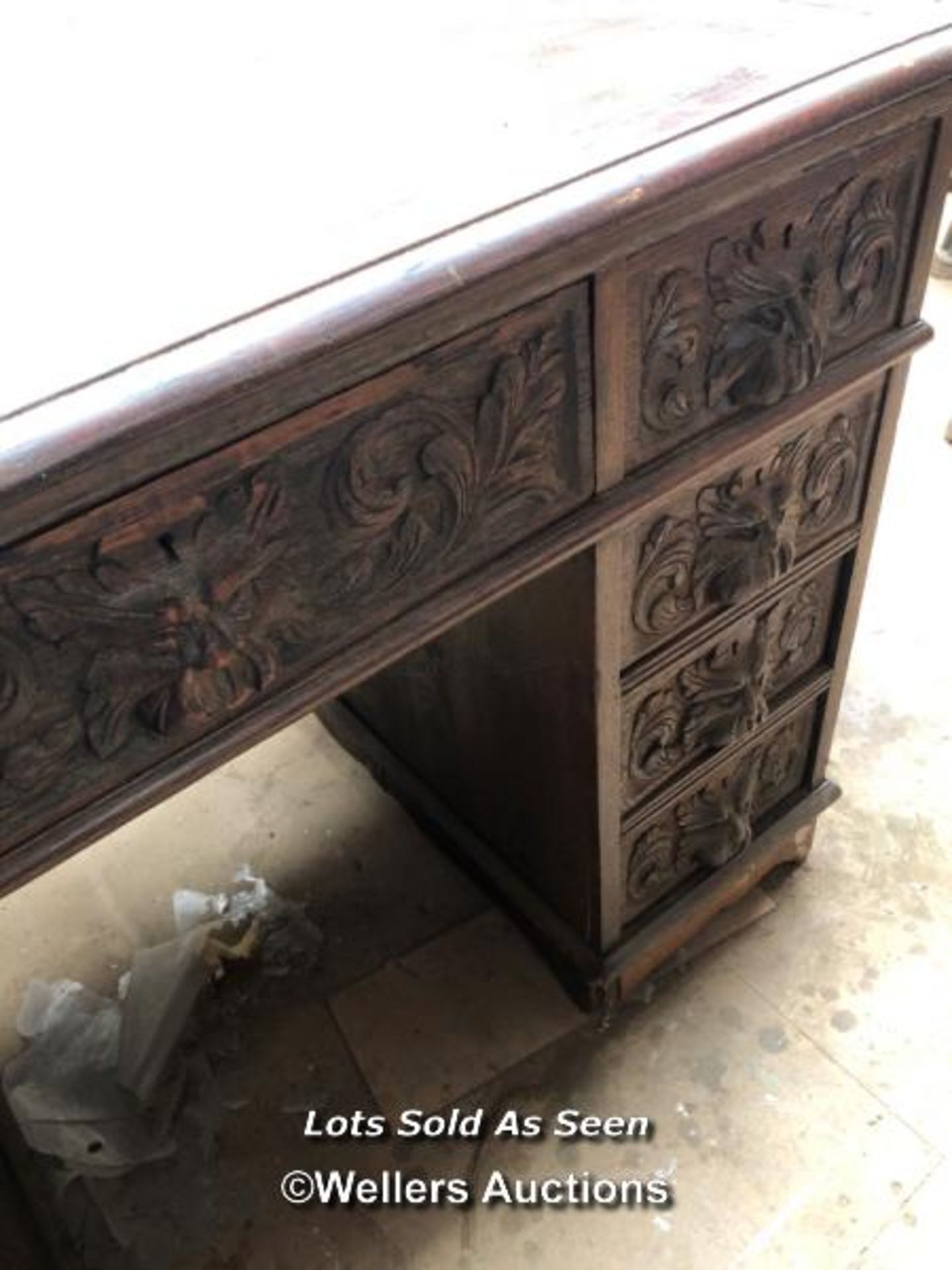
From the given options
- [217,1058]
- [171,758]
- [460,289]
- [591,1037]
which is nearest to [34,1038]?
[217,1058]

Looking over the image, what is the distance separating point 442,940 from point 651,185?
0.87 m

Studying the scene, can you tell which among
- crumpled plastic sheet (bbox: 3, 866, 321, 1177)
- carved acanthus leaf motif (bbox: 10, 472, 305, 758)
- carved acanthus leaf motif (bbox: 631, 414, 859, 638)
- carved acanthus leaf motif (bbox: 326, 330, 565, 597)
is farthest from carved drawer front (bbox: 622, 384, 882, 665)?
crumpled plastic sheet (bbox: 3, 866, 321, 1177)

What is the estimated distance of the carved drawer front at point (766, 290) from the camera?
642mm

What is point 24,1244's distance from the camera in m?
0.95

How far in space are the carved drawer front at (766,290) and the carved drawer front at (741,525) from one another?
7 centimetres

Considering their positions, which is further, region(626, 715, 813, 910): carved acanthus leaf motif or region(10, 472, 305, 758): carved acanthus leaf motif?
region(626, 715, 813, 910): carved acanthus leaf motif

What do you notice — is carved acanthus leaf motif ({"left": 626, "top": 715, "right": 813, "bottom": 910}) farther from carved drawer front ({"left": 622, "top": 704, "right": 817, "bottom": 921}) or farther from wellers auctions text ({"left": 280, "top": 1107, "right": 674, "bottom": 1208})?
wellers auctions text ({"left": 280, "top": 1107, "right": 674, "bottom": 1208})

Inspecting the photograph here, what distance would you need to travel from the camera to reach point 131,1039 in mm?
1106

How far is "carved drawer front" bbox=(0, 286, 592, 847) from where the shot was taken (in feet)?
1.62

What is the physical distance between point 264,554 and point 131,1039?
75 centimetres

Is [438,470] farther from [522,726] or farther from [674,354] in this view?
[522,726]

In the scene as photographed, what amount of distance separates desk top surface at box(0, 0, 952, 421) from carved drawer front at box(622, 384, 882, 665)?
0.82 ft

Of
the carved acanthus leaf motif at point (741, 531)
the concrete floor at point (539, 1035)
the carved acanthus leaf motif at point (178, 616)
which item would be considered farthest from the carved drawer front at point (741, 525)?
the concrete floor at point (539, 1035)

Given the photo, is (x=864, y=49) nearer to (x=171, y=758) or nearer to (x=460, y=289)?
(x=460, y=289)
